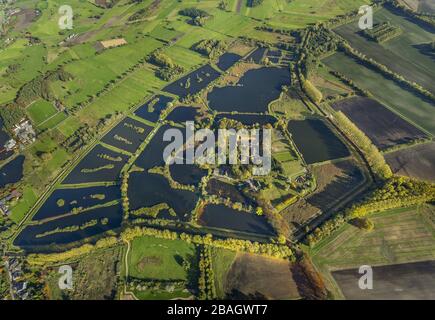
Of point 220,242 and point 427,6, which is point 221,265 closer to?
point 220,242

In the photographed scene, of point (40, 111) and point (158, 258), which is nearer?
point (158, 258)

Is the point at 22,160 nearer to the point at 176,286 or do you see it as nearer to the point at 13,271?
the point at 13,271

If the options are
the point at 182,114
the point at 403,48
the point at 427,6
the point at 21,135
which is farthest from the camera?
the point at 427,6

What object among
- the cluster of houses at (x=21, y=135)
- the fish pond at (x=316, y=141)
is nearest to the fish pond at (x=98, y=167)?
the cluster of houses at (x=21, y=135)

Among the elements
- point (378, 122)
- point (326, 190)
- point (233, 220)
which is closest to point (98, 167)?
point (233, 220)

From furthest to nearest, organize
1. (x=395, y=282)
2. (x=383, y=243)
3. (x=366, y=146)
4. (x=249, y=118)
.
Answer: (x=249, y=118) → (x=366, y=146) → (x=383, y=243) → (x=395, y=282)

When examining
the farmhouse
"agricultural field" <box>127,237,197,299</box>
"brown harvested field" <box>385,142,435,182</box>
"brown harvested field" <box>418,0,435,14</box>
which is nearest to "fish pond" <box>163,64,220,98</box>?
the farmhouse

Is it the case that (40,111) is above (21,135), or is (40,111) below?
above
